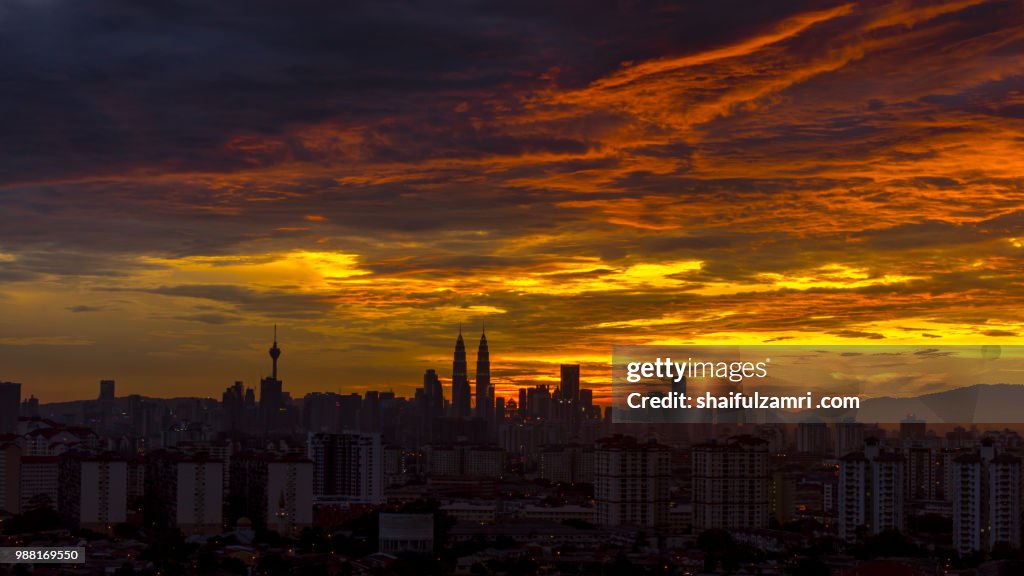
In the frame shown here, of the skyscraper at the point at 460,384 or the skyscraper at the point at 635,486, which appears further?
the skyscraper at the point at 460,384

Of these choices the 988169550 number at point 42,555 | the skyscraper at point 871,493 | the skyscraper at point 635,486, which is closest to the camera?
the 988169550 number at point 42,555

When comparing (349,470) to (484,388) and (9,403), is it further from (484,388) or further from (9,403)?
(484,388)

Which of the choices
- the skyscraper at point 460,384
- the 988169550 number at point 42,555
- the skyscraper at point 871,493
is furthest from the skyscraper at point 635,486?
the skyscraper at point 460,384

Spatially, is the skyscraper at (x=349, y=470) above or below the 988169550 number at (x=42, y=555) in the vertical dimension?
above

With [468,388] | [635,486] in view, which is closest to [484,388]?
[468,388]

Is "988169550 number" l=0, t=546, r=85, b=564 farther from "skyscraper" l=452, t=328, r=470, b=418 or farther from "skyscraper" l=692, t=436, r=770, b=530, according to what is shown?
"skyscraper" l=452, t=328, r=470, b=418

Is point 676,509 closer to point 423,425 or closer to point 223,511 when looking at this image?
point 223,511

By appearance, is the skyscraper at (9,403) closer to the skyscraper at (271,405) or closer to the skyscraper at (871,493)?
the skyscraper at (271,405)
